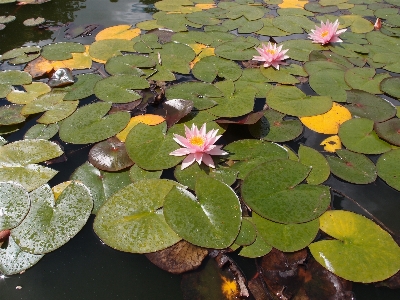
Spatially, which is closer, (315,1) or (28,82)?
(28,82)

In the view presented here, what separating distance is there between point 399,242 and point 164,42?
3.16 metres

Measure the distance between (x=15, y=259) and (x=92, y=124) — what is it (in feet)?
3.88

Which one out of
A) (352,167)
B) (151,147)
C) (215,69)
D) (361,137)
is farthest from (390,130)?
(151,147)

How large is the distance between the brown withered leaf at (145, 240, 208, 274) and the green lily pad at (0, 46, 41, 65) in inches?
112

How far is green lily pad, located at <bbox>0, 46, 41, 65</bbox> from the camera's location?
344cm

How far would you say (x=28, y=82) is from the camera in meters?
3.09

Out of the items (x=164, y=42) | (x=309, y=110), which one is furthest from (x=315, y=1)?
(x=309, y=110)

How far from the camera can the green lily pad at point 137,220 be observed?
180cm

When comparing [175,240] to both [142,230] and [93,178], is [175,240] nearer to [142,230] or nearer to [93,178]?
[142,230]

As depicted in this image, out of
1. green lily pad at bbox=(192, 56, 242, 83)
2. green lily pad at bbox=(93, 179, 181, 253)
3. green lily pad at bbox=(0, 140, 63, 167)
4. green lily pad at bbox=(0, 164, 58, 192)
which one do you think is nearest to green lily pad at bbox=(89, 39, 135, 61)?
green lily pad at bbox=(192, 56, 242, 83)

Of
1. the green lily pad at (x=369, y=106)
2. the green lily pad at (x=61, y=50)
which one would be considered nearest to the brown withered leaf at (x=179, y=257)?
the green lily pad at (x=369, y=106)

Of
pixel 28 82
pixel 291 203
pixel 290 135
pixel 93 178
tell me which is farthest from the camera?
pixel 28 82

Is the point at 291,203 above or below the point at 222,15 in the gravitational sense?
below

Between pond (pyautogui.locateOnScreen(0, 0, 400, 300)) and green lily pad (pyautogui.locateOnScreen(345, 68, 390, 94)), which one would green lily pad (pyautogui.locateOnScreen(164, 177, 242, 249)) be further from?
green lily pad (pyautogui.locateOnScreen(345, 68, 390, 94))
